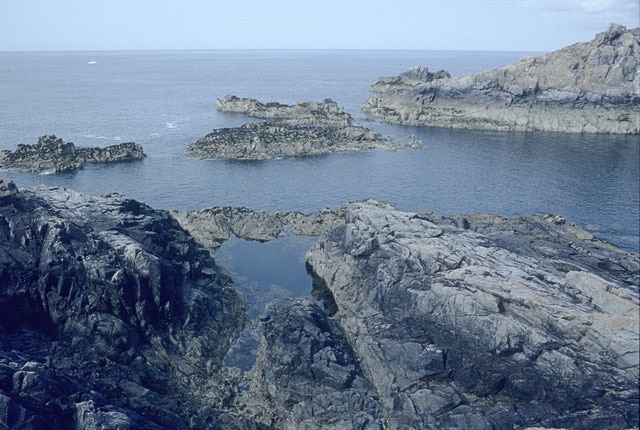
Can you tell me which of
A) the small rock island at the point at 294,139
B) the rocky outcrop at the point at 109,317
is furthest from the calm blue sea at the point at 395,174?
the rocky outcrop at the point at 109,317

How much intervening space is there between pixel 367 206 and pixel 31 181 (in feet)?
189

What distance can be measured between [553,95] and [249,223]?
99138 mm

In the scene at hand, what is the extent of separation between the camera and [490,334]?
3638 cm

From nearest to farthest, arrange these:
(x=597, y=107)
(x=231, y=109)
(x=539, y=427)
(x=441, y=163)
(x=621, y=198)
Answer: (x=539, y=427), (x=621, y=198), (x=441, y=163), (x=597, y=107), (x=231, y=109)

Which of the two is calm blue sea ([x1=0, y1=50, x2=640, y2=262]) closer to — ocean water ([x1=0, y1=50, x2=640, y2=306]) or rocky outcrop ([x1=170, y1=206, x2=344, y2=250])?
ocean water ([x1=0, y1=50, x2=640, y2=306])

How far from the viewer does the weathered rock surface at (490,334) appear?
33.1m

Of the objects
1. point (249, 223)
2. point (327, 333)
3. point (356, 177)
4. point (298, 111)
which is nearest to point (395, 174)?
point (356, 177)

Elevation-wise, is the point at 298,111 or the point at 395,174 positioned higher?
the point at 298,111

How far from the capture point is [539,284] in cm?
3794

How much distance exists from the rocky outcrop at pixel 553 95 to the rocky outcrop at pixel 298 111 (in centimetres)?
1551

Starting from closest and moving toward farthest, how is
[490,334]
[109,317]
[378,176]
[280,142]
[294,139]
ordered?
[490,334], [109,317], [378,176], [280,142], [294,139]

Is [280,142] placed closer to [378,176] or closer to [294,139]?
[294,139]

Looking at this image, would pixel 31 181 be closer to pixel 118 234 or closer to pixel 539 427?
pixel 118 234

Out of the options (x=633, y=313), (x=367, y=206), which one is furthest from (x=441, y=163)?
(x=633, y=313)
